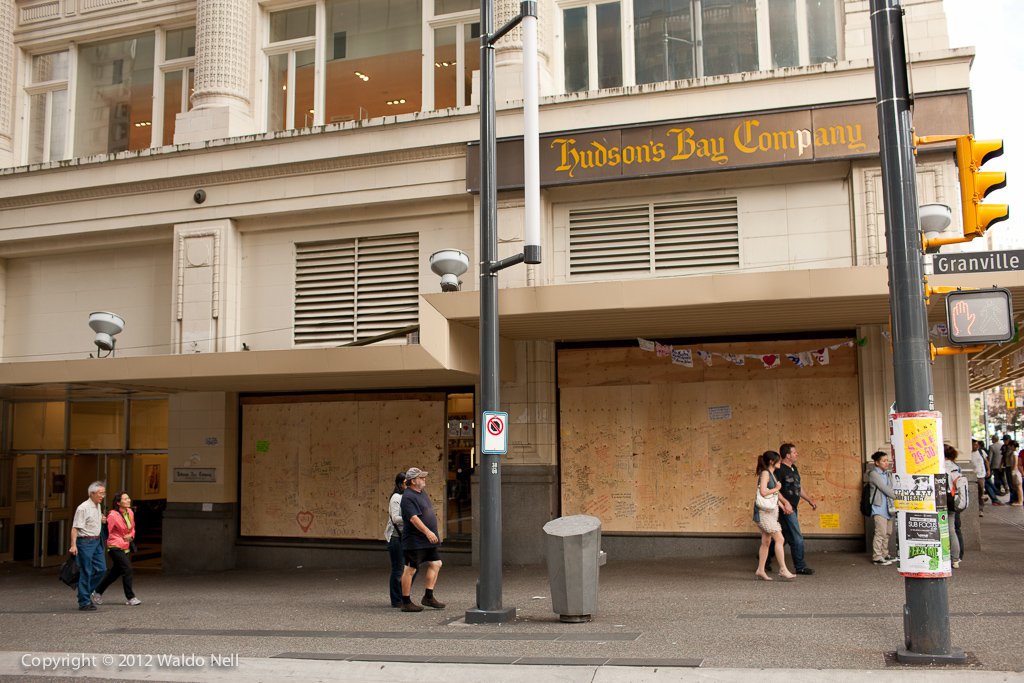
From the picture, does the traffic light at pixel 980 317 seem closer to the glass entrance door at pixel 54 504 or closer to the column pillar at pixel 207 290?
the column pillar at pixel 207 290

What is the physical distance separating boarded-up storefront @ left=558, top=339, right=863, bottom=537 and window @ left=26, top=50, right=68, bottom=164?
38.6 feet

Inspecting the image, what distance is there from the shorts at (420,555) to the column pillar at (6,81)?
44.3 feet

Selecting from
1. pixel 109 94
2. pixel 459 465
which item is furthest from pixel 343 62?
pixel 459 465

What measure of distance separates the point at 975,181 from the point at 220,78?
13506 mm

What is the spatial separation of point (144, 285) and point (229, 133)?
131 inches

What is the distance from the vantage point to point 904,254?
7.56 meters

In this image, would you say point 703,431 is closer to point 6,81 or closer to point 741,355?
point 741,355

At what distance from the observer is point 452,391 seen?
50.8 ft

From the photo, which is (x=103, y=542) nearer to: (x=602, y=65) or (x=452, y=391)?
(x=452, y=391)

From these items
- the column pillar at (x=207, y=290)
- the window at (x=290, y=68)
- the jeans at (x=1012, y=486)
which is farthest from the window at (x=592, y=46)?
the jeans at (x=1012, y=486)

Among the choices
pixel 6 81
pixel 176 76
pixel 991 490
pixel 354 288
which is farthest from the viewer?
pixel 991 490

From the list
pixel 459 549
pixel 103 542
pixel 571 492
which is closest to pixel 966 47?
pixel 571 492

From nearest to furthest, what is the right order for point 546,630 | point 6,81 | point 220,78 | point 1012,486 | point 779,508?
point 546,630 < point 779,508 < point 220,78 < point 6,81 < point 1012,486

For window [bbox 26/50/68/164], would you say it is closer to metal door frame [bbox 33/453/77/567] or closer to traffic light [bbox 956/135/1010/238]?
metal door frame [bbox 33/453/77/567]
